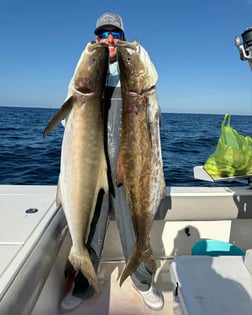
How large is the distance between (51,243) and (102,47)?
1320mm

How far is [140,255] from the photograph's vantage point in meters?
2.11

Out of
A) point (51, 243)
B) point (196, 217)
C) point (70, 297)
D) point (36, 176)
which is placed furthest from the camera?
point (36, 176)

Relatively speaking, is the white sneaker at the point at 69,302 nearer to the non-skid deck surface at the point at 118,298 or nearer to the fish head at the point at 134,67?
the non-skid deck surface at the point at 118,298

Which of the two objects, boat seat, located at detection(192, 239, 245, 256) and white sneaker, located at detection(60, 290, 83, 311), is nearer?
white sneaker, located at detection(60, 290, 83, 311)

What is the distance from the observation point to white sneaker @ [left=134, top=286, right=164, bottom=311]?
259cm

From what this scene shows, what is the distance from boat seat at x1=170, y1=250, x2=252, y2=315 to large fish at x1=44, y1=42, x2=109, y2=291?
2.26 ft

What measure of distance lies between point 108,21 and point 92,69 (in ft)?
1.78

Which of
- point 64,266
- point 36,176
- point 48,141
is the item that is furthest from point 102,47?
point 48,141

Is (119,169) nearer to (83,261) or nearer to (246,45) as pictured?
(83,261)

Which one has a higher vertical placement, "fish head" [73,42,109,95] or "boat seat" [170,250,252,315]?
"fish head" [73,42,109,95]

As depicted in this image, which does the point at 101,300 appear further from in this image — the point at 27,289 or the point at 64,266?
the point at 27,289

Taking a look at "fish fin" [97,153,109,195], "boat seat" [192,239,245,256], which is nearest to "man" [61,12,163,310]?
"fish fin" [97,153,109,195]

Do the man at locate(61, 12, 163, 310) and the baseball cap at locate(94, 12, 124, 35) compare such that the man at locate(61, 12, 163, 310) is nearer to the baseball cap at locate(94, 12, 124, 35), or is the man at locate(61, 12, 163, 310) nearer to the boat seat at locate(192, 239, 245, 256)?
the baseball cap at locate(94, 12, 124, 35)

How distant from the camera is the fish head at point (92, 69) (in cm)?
187
